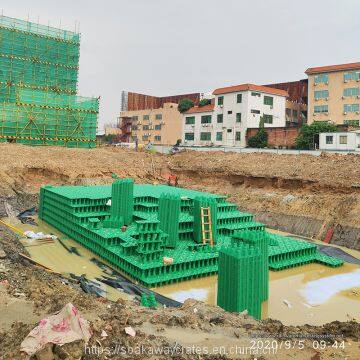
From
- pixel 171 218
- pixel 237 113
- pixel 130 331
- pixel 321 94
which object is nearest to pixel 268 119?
pixel 237 113

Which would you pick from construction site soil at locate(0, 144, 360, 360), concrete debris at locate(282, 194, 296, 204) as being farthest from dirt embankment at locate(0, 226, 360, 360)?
concrete debris at locate(282, 194, 296, 204)

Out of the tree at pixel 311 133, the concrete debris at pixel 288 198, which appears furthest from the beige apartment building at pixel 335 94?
the concrete debris at pixel 288 198

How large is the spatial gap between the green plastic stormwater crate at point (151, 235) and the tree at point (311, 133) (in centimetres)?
1855

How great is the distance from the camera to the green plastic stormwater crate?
1337 cm

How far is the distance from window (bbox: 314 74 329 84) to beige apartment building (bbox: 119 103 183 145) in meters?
20.3

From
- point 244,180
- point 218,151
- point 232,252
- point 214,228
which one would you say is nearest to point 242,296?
point 232,252

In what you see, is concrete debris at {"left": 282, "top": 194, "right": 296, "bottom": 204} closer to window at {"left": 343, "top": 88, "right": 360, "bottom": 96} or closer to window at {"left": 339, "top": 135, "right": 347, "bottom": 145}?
window at {"left": 339, "top": 135, "right": 347, "bottom": 145}

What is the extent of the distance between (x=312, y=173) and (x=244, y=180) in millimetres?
5491

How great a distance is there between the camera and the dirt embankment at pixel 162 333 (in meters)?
5.64

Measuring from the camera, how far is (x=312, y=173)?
84.6 ft

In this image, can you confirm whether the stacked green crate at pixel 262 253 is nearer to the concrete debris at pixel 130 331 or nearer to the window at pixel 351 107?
the concrete debris at pixel 130 331

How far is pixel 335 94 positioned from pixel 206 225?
1262 inches

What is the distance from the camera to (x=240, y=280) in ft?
30.8

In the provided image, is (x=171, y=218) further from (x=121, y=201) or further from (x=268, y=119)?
(x=268, y=119)
